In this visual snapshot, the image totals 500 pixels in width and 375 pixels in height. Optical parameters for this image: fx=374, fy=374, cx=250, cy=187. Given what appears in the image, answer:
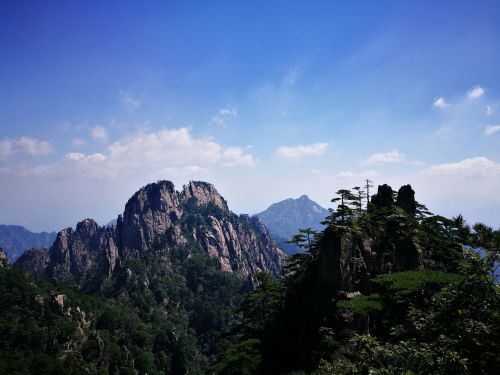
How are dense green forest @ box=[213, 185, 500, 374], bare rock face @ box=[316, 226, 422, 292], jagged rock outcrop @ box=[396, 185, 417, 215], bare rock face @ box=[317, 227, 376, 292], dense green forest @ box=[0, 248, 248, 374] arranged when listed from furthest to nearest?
dense green forest @ box=[0, 248, 248, 374] → jagged rock outcrop @ box=[396, 185, 417, 215] → bare rock face @ box=[316, 226, 422, 292] → bare rock face @ box=[317, 227, 376, 292] → dense green forest @ box=[213, 185, 500, 374]

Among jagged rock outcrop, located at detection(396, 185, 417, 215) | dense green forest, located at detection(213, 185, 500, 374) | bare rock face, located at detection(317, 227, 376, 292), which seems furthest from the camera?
jagged rock outcrop, located at detection(396, 185, 417, 215)

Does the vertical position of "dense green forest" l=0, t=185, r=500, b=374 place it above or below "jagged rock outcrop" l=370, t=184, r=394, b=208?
below

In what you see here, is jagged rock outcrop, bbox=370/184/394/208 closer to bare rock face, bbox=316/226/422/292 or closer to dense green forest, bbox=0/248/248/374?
bare rock face, bbox=316/226/422/292

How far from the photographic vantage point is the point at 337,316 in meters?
39.8

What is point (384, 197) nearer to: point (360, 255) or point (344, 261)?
point (360, 255)

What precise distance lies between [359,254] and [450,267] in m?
14.7

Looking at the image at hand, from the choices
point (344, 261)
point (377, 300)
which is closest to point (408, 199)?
point (344, 261)

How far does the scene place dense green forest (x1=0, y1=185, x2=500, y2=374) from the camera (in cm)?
1231

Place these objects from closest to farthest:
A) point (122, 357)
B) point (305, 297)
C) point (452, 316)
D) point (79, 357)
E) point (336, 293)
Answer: point (452, 316)
point (336, 293)
point (305, 297)
point (79, 357)
point (122, 357)

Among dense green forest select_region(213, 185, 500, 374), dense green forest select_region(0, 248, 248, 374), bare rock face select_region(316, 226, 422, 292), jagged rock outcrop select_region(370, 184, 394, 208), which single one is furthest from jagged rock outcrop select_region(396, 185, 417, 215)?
dense green forest select_region(0, 248, 248, 374)

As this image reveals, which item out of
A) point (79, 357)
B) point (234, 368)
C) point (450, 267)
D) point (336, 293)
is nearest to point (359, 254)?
point (336, 293)

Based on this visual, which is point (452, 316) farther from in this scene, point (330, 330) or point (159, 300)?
point (159, 300)

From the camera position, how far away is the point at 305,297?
46.8m

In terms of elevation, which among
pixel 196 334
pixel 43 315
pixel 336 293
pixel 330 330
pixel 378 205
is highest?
pixel 378 205
